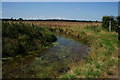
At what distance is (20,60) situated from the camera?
45.4ft

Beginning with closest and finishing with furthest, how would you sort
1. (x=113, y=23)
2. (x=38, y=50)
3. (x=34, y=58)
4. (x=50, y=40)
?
(x=34, y=58) → (x=38, y=50) → (x=50, y=40) → (x=113, y=23)

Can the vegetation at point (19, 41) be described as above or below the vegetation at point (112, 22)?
below

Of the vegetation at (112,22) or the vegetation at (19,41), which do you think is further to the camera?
the vegetation at (112,22)

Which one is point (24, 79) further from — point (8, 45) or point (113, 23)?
point (113, 23)

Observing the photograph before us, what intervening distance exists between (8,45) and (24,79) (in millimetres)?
6213

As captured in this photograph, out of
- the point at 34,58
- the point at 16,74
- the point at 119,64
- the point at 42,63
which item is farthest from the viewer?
the point at 34,58

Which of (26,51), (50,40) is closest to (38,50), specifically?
(26,51)

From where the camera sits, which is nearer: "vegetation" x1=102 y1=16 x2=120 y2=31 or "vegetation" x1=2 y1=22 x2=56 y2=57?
"vegetation" x1=2 y1=22 x2=56 y2=57

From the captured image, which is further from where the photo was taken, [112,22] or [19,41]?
[112,22]

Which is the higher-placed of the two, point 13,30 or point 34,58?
point 13,30

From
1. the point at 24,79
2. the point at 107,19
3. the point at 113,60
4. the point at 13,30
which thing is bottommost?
the point at 24,79

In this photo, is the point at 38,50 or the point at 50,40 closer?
the point at 38,50

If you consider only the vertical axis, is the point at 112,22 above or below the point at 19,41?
above

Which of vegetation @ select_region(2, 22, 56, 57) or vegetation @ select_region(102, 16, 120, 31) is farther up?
vegetation @ select_region(102, 16, 120, 31)
